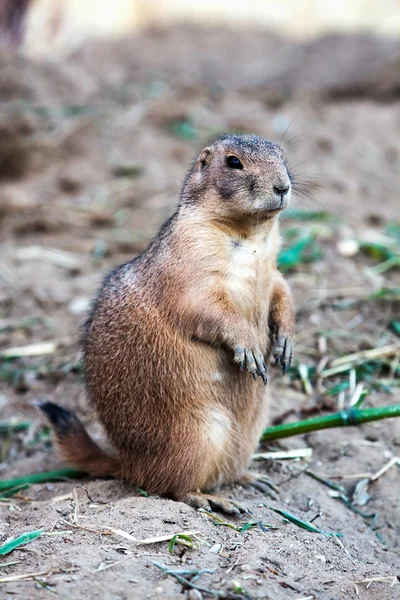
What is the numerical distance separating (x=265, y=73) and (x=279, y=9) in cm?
514

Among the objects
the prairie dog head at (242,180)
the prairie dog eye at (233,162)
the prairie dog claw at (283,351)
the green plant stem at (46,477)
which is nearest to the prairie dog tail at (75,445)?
the green plant stem at (46,477)

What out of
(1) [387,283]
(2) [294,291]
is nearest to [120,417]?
(2) [294,291]

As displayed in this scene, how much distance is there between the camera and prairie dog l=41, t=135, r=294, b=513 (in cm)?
379

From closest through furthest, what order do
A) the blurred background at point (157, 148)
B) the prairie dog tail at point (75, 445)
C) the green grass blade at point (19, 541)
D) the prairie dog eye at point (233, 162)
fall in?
the green grass blade at point (19, 541)
the prairie dog eye at point (233, 162)
the prairie dog tail at point (75, 445)
the blurred background at point (157, 148)

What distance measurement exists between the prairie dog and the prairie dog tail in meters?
0.12

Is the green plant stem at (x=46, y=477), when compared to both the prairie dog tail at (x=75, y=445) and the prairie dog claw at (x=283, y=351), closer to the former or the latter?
the prairie dog tail at (x=75, y=445)

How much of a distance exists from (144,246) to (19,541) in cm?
390

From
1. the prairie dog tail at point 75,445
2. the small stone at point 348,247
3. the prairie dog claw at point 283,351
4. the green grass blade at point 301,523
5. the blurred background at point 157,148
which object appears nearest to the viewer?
the green grass blade at point 301,523

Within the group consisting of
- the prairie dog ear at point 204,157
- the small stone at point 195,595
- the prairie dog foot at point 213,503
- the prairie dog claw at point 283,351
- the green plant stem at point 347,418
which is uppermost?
the prairie dog ear at point 204,157

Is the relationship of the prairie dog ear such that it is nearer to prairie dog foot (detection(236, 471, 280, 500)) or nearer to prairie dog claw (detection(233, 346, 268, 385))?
prairie dog claw (detection(233, 346, 268, 385))

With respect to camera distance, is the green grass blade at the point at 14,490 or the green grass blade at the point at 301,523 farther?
the green grass blade at the point at 14,490

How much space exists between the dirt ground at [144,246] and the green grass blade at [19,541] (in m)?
0.05

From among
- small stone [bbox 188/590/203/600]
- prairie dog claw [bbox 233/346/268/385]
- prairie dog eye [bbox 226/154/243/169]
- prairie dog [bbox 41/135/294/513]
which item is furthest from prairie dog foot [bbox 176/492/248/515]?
prairie dog eye [bbox 226/154/243/169]

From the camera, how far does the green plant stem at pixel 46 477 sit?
14.0 ft
